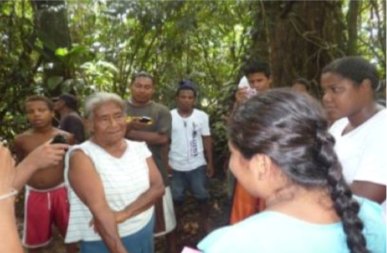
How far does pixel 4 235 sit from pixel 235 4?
244 inches

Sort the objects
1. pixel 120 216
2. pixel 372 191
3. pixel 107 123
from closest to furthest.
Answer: pixel 372 191, pixel 120 216, pixel 107 123

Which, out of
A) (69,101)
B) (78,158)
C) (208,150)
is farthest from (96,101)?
(69,101)

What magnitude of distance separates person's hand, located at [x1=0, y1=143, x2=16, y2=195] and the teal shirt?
1.78 feet

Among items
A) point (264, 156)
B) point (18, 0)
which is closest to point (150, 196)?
point (264, 156)

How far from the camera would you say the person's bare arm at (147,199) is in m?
2.44

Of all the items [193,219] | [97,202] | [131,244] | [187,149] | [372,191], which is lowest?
[193,219]

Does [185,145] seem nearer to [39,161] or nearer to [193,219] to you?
[193,219]

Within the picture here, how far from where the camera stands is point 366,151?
189 cm

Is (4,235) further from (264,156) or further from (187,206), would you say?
(187,206)

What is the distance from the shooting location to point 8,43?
728 cm

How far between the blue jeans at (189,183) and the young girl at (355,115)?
287 centimetres

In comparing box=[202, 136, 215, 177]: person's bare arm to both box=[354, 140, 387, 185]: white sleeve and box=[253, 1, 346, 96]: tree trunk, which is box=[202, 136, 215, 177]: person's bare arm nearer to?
box=[253, 1, 346, 96]: tree trunk

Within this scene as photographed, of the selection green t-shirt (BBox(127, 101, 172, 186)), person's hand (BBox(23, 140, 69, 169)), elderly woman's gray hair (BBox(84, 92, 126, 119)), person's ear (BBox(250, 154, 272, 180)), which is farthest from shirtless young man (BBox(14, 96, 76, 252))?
person's ear (BBox(250, 154, 272, 180))

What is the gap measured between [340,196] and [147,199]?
4.97 ft
